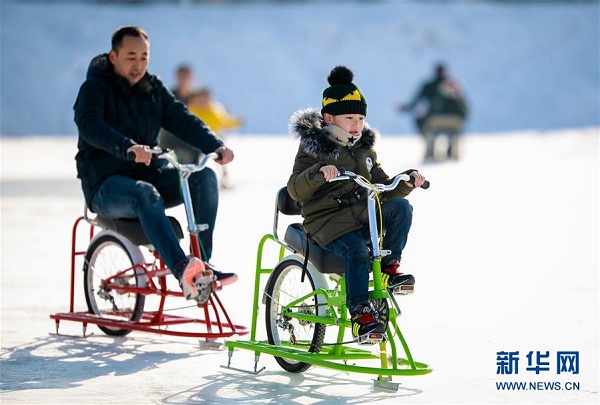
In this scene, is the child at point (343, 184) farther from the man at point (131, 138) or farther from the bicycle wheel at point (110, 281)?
the bicycle wheel at point (110, 281)

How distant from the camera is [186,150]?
1727 centimetres

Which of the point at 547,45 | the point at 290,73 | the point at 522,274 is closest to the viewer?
the point at 522,274

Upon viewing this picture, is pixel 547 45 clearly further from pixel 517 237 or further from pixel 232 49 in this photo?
pixel 517 237

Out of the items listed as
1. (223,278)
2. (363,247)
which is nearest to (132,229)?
(223,278)

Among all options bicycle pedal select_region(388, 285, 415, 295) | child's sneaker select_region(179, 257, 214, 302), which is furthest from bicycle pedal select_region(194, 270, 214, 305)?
bicycle pedal select_region(388, 285, 415, 295)

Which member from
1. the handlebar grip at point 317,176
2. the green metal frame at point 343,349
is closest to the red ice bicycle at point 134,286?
the green metal frame at point 343,349

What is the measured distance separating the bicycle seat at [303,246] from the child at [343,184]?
44 mm

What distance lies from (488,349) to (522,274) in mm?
2912

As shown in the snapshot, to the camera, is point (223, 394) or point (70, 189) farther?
point (70, 189)

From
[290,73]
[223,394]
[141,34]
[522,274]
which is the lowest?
[223,394]

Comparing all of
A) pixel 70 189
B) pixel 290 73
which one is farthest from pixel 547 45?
pixel 70 189

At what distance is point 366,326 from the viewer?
6.38 metres

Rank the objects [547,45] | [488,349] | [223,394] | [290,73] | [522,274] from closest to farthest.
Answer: [223,394]
[488,349]
[522,274]
[290,73]
[547,45]

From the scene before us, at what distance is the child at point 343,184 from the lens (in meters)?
6.70
